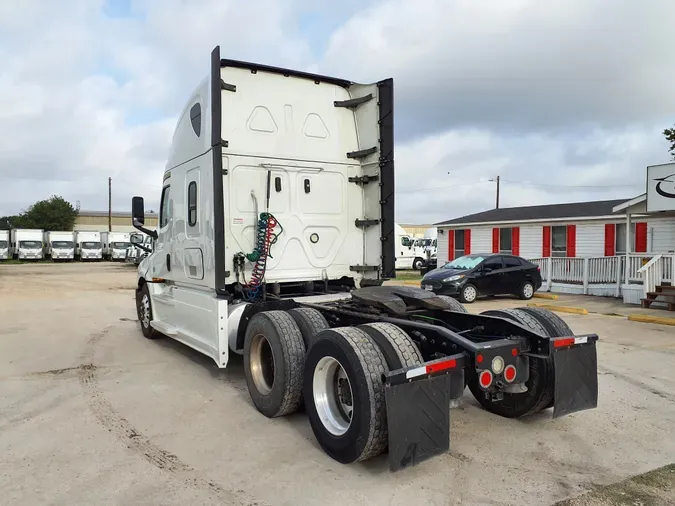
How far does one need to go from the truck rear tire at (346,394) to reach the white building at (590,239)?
12.2 metres

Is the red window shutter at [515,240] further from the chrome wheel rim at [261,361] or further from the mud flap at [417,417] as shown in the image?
the mud flap at [417,417]

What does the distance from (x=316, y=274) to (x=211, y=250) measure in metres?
1.46

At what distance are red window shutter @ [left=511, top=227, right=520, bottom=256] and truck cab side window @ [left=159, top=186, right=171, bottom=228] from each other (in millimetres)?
17737

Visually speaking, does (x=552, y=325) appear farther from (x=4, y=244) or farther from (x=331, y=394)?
(x=4, y=244)

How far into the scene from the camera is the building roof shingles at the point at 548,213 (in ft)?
68.0

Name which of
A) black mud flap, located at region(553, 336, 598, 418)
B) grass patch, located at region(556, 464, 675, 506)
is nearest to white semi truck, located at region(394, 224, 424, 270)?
black mud flap, located at region(553, 336, 598, 418)

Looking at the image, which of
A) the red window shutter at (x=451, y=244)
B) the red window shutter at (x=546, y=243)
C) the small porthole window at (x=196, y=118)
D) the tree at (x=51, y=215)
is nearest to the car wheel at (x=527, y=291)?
the red window shutter at (x=546, y=243)

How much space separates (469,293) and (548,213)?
9819mm

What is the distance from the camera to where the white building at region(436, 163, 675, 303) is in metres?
13.9

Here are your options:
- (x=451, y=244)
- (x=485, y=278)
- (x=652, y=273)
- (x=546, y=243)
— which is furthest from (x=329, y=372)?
(x=451, y=244)

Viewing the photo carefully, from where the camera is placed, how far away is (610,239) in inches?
755

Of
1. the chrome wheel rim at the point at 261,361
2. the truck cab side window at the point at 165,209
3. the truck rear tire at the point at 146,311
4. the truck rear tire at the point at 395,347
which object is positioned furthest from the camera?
the truck rear tire at the point at 146,311

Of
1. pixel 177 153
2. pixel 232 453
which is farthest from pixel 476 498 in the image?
pixel 177 153

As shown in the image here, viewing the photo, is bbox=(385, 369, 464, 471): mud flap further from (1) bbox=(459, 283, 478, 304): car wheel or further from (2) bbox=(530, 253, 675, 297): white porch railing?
(2) bbox=(530, 253, 675, 297): white porch railing
